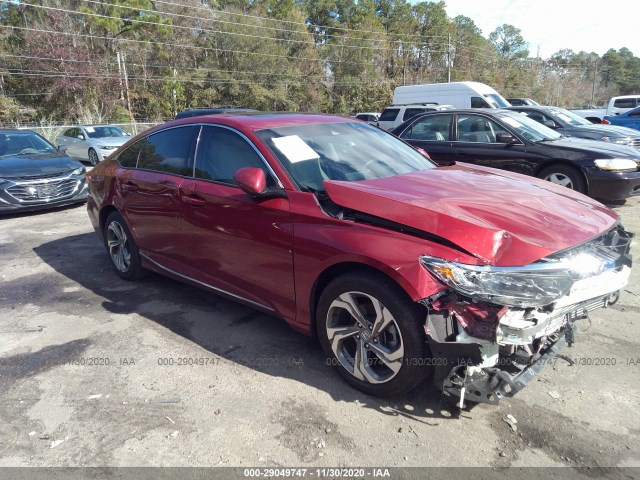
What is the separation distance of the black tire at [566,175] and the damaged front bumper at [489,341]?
5115mm

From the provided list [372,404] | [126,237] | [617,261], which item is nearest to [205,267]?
[126,237]

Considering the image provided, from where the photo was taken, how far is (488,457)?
2.43 m

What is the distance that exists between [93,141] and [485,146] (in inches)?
528

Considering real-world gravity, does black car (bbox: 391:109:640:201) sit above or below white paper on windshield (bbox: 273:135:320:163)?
below

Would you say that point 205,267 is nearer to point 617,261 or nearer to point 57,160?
point 617,261

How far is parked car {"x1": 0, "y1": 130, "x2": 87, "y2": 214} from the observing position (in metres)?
8.22

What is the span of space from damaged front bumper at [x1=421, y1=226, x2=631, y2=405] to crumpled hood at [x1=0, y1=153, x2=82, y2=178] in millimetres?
A: 8371

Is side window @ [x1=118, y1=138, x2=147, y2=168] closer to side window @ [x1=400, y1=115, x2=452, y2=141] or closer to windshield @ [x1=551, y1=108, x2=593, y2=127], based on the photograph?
side window @ [x1=400, y1=115, x2=452, y2=141]

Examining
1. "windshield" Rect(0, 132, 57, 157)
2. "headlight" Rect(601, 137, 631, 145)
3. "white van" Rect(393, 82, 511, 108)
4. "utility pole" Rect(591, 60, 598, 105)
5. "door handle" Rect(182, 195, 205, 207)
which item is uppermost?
"utility pole" Rect(591, 60, 598, 105)

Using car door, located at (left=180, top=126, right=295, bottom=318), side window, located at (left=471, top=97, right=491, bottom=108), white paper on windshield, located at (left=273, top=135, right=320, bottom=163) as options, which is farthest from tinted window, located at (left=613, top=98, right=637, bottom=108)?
car door, located at (left=180, top=126, right=295, bottom=318)

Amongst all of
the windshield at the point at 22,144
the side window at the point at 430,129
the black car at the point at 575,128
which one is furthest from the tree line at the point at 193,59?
the black car at the point at 575,128

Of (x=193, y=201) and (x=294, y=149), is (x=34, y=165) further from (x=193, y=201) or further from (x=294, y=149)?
(x=294, y=149)

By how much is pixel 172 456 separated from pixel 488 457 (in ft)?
5.41

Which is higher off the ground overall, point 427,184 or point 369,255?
point 427,184
